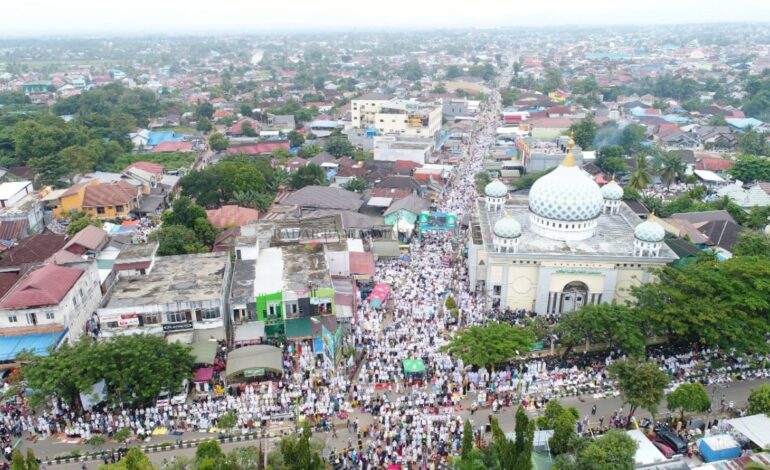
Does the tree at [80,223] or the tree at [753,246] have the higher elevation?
the tree at [753,246]

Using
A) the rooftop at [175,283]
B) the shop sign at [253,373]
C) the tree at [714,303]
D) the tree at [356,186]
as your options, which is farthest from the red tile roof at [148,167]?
the tree at [714,303]

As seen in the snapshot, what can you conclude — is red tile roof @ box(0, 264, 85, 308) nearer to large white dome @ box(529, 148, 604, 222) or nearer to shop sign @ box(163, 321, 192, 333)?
shop sign @ box(163, 321, 192, 333)

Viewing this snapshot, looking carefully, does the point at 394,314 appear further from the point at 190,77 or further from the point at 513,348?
the point at 190,77

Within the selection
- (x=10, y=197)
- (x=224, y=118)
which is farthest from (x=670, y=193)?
(x=224, y=118)

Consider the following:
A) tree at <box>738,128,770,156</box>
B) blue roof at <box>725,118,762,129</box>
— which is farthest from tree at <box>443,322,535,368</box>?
blue roof at <box>725,118,762,129</box>

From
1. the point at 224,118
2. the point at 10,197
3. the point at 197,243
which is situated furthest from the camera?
the point at 224,118

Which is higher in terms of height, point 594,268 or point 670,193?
point 594,268

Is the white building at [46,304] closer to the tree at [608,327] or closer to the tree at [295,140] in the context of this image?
the tree at [608,327]
